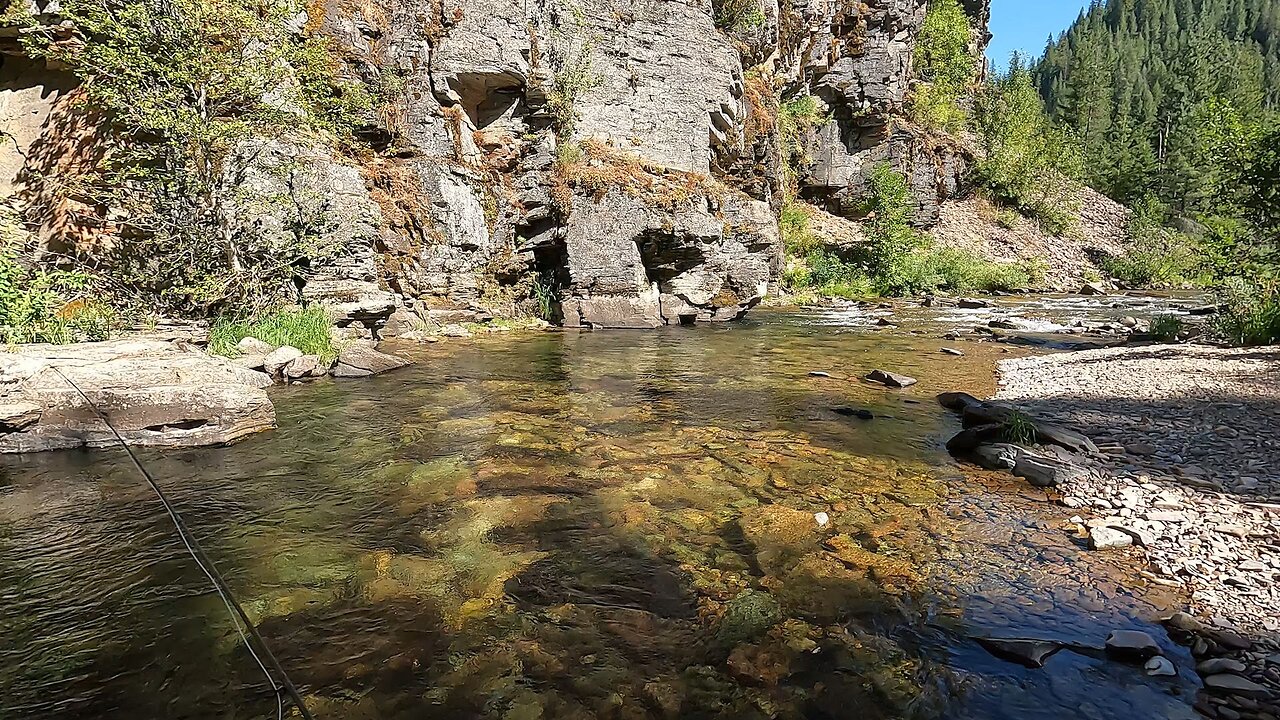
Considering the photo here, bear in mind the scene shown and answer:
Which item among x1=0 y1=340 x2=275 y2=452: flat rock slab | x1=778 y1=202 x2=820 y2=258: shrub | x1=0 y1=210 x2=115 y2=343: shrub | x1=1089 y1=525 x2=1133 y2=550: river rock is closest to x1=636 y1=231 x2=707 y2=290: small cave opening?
x1=778 y1=202 x2=820 y2=258: shrub

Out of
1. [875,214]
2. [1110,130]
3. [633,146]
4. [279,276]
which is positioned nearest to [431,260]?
[279,276]

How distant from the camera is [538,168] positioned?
782 inches

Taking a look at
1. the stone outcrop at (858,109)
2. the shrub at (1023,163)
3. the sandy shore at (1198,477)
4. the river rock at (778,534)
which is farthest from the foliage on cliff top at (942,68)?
the river rock at (778,534)

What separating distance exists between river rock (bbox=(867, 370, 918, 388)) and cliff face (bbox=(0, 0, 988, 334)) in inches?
365

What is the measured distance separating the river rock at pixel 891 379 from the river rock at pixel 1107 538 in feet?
18.4

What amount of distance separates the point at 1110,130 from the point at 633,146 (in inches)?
2384

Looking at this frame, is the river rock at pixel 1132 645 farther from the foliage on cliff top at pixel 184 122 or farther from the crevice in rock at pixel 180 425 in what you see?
the foliage on cliff top at pixel 184 122

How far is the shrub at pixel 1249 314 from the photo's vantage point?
10938 mm

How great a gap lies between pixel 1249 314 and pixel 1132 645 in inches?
494

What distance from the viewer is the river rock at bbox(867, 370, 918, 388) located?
10016mm

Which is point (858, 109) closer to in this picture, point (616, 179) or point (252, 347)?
point (616, 179)

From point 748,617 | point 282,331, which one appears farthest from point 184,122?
point 748,617

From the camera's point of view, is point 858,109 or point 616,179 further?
point 858,109

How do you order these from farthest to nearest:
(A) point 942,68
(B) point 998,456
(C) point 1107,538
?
(A) point 942,68 → (B) point 998,456 → (C) point 1107,538
